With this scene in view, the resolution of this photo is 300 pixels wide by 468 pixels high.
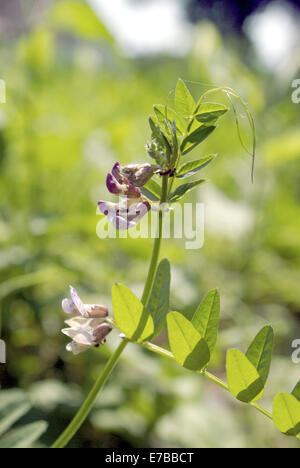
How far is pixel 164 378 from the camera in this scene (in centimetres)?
80

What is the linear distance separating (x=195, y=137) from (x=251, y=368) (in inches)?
6.7

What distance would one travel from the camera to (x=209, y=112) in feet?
1.06

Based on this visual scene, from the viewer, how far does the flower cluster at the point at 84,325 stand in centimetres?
31

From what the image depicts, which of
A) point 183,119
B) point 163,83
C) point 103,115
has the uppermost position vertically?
point 163,83

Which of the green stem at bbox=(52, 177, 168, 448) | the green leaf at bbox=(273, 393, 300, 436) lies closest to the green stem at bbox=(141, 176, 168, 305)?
the green stem at bbox=(52, 177, 168, 448)

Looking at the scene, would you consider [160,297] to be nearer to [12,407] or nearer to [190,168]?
[190,168]

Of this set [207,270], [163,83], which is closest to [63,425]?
[207,270]

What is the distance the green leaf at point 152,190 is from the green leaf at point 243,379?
12cm

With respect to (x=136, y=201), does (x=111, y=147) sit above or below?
above

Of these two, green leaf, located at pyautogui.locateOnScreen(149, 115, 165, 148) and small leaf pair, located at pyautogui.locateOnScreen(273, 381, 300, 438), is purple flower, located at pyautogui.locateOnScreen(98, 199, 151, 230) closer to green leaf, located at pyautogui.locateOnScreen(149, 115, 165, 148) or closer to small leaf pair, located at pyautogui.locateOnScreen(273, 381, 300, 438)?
green leaf, located at pyautogui.locateOnScreen(149, 115, 165, 148)

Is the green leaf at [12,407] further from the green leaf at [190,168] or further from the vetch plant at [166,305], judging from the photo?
the green leaf at [190,168]
